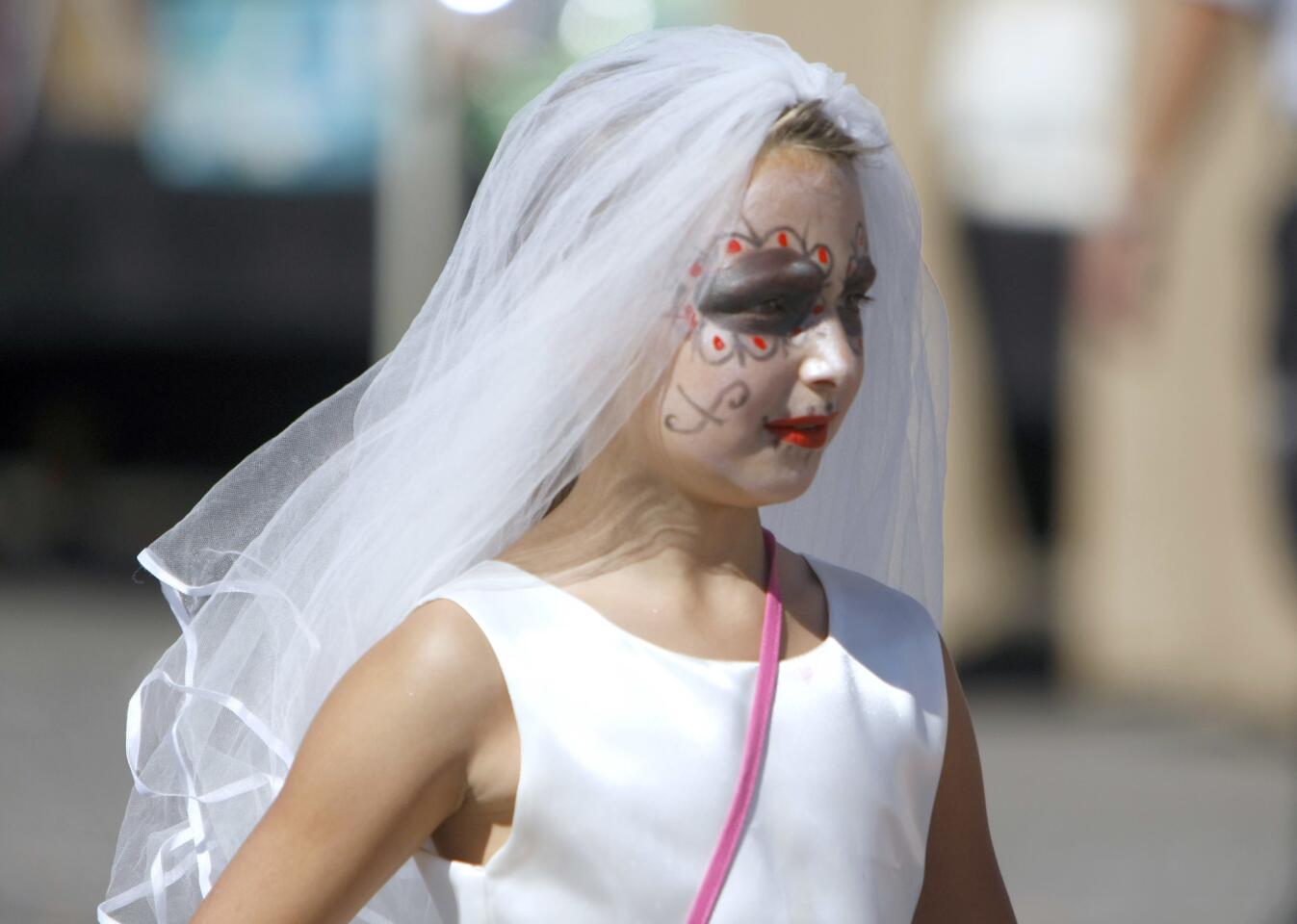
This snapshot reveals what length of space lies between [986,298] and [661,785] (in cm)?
579

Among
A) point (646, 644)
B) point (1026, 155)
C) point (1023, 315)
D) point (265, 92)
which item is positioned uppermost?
point (646, 644)

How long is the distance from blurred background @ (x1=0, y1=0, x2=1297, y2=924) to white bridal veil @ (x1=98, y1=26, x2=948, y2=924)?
2.65 m

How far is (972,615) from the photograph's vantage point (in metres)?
7.03

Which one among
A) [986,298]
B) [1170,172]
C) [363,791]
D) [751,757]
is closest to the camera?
[363,791]

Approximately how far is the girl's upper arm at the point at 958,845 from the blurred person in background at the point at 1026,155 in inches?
187

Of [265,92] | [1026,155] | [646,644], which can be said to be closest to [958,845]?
[646,644]

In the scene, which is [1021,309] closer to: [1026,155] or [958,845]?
[1026,155]

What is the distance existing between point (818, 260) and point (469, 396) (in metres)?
0.39

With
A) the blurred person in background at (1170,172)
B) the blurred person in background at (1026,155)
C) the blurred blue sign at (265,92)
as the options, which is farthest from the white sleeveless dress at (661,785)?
the blurred blue sign at (265,92)

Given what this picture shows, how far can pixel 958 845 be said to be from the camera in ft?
6.95

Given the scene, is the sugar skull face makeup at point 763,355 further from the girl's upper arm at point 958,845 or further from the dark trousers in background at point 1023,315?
the dark trousers in background at point 1023,315

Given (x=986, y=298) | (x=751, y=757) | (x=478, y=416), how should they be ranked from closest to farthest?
(x=751, y=757), (x=478, y=416), (x=986, y=298)

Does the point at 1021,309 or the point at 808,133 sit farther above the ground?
the point at 808,133

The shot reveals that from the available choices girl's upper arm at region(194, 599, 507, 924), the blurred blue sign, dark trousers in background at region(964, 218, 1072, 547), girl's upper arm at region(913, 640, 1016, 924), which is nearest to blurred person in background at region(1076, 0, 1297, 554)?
dark trousers in background at region(964, 218, 1072, 547)
